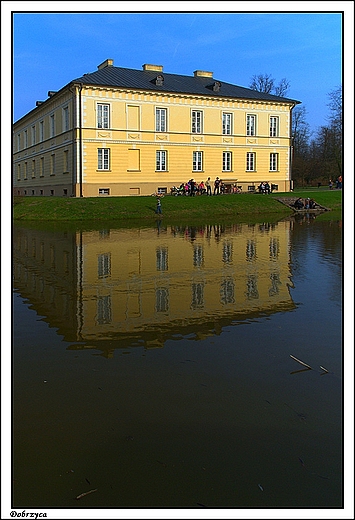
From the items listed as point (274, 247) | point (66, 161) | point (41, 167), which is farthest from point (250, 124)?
point (274, 247)

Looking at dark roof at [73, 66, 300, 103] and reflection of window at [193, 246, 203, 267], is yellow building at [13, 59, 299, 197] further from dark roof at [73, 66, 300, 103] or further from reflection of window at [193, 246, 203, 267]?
reflection of window at [193, 246, 203, 267]

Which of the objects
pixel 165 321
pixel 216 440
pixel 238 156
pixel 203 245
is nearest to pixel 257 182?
pixel 238 156

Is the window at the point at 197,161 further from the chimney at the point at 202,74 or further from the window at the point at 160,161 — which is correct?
the chimney at the point at 202,74

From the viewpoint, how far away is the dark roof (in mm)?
44000

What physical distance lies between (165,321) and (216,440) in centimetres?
368

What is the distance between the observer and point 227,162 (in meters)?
50.9

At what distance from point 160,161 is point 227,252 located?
32.5m

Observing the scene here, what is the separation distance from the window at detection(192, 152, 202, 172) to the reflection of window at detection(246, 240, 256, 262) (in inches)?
1216

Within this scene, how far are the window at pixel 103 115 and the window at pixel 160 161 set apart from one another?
5.42 metres

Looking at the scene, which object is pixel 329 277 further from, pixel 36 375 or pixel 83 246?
pixel 83 246

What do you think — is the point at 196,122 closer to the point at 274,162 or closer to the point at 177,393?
the point at 274,162

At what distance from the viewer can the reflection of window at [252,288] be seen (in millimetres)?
9609

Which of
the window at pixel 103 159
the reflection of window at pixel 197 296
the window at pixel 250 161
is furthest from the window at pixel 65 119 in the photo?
the reflection of window at pixel 197 296

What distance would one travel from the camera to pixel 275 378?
220 inches
